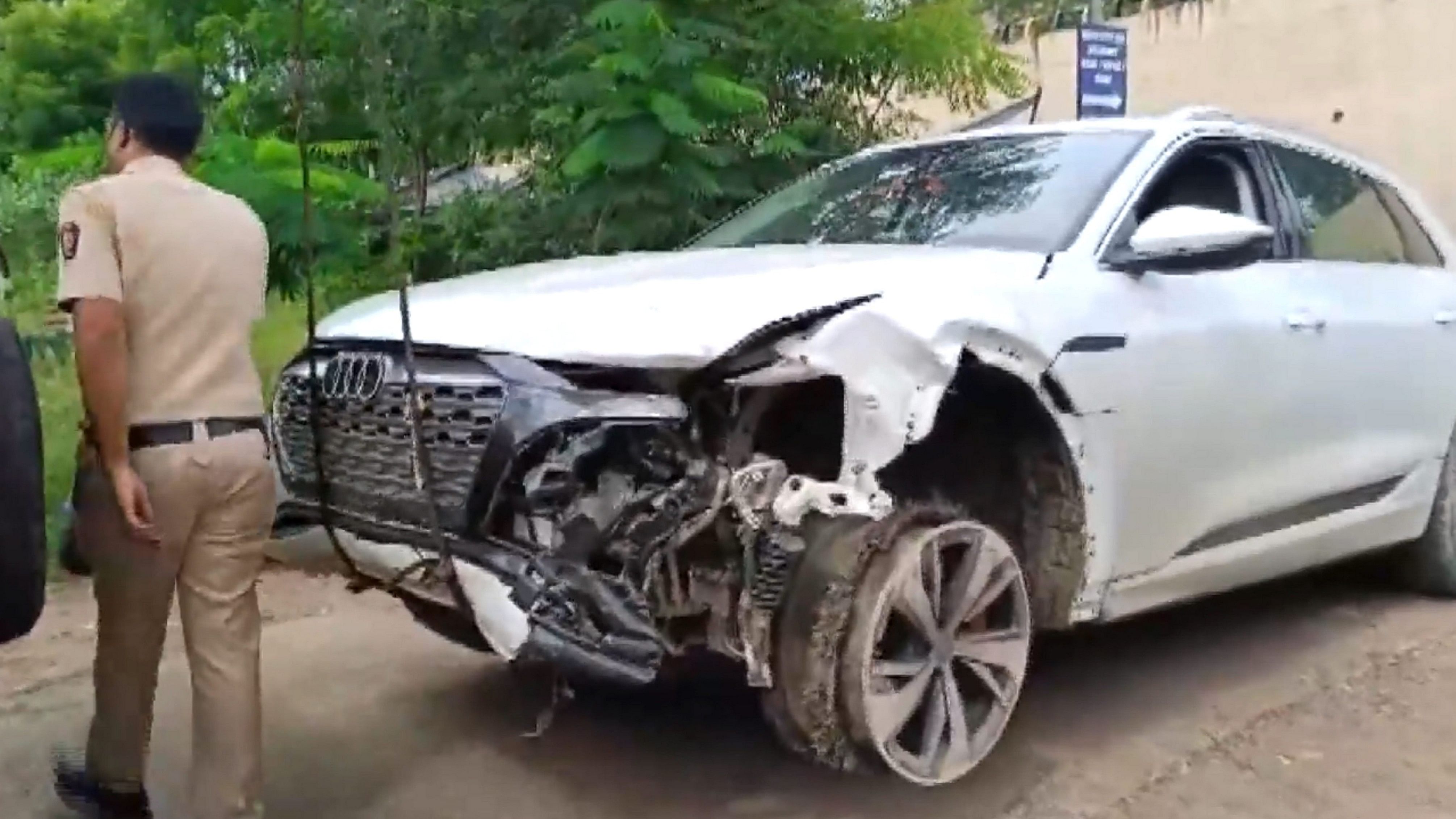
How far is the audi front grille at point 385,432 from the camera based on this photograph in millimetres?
3645

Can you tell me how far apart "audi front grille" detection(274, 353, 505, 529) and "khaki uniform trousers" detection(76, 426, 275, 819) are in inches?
10.3

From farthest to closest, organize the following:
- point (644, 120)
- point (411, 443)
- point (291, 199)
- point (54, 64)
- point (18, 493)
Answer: point (54, 64)
point (644, 120)
point (291, 199)
point (411, 443)
point (18, 493)

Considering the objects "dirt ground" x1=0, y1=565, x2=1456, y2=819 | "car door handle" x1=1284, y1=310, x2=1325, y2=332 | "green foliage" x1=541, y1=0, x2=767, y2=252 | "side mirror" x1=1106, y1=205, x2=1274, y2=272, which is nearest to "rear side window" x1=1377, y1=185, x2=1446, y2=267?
"car door handle" x1=1284, y1=310, x2=1325, y2=332

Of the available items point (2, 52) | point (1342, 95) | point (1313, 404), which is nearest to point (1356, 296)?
point (1313, 404)

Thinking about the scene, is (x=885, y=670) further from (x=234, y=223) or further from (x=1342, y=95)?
(x=1342, y=95)

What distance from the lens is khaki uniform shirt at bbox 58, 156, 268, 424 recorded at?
3402mm

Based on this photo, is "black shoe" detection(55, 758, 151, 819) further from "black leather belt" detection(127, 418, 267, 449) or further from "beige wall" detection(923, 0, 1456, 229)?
"beige wall" detection(923, 0, 1456, 229)

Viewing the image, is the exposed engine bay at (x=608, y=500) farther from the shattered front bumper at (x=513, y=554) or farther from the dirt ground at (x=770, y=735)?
the dirt ground at (x=770, y=735)

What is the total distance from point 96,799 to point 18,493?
1031mm

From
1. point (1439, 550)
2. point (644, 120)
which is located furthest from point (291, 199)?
point (1439, 550)

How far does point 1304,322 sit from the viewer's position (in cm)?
496

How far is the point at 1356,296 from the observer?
533 cm

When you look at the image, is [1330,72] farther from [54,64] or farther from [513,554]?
[54,64]

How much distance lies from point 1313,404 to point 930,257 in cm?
148
